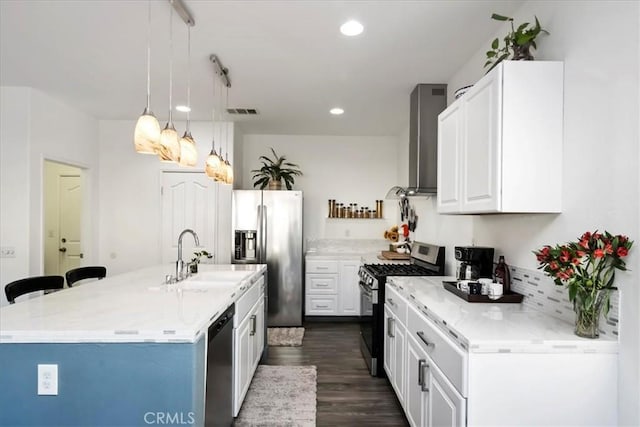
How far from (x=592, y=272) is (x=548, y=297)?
1.39ft

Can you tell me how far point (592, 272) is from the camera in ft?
4.78

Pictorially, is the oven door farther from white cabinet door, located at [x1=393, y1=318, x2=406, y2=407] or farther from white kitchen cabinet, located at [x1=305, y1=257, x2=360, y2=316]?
white kitchen cabinet, located at [x1=305, y1=257, x2=360, y2=316]

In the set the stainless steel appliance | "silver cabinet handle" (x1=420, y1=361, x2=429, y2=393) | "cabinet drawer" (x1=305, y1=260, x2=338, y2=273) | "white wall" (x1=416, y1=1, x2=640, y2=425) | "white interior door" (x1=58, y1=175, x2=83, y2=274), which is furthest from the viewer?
"white interior door" (x1=58, y1=175, x2=83, y2=274)

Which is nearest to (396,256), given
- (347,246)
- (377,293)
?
(347,246)

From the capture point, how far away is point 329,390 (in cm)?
287

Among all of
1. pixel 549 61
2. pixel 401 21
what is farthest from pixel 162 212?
pixel 549 61

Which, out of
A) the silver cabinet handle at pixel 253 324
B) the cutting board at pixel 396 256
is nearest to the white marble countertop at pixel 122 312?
the silver cabinet handle at pixel 253 324

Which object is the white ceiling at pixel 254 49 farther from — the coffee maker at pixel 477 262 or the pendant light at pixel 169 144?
the coffee maker at pixel 477 262

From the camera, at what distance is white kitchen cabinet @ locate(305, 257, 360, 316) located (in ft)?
15.8

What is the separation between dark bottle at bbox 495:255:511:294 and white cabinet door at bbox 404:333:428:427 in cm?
66

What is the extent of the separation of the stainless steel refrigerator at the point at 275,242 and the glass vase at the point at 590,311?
11.5ft

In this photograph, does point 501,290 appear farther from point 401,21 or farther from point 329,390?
point 401,21

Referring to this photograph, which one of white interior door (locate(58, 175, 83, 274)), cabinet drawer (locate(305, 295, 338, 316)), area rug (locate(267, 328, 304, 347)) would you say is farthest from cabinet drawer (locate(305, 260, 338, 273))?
white interior door (locate(58, 175, 83, 274))

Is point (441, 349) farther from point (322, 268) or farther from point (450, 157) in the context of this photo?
point (322, 268)
